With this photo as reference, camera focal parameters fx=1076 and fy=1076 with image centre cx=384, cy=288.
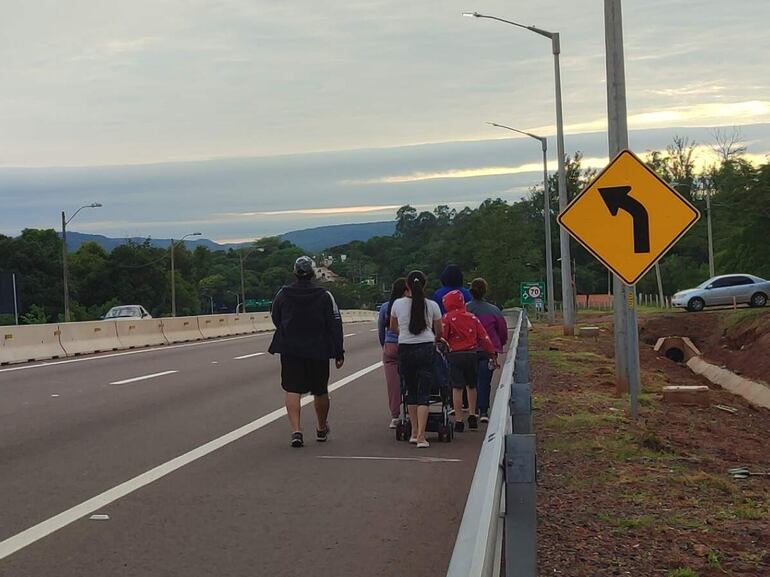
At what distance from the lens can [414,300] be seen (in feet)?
36.8

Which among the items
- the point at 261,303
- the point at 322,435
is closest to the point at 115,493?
the point at 322,435

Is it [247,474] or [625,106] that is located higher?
[625,106]

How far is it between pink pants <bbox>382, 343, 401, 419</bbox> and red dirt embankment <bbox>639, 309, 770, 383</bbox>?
54.2 feet

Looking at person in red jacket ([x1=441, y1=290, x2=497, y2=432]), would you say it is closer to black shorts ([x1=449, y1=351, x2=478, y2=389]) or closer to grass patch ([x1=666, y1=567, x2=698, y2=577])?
black shorts ([x1=449, y1=351, x2=478, y2=389])

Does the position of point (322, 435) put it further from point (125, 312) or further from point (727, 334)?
point (125, 312)

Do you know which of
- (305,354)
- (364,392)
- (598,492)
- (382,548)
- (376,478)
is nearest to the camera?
(382,548)

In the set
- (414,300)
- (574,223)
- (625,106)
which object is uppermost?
(625,106)

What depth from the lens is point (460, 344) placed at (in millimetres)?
12438

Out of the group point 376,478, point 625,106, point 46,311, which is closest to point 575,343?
point 625,106

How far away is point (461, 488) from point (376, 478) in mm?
845

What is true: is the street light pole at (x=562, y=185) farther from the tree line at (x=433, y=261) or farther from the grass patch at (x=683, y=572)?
the grass patch at (x=683, y=572)

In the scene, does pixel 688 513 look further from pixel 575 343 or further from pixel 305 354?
pixel 575 343

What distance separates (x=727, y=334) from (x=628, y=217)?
2762cm

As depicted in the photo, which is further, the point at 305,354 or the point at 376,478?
the point at 305,354
